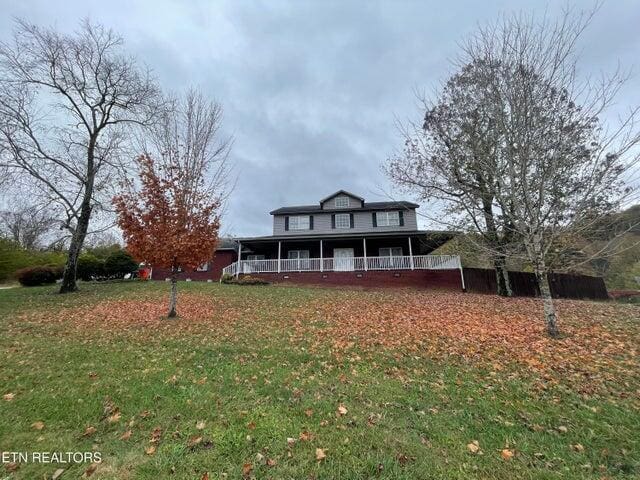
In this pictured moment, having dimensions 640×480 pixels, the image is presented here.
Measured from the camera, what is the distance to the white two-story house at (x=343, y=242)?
21266 millimetres

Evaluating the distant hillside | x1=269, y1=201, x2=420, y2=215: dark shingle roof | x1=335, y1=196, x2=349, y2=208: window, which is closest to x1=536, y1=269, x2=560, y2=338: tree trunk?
the distant hillside

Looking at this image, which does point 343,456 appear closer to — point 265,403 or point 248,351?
point 265,403

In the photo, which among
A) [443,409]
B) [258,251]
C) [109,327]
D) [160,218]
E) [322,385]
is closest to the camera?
[443,409]

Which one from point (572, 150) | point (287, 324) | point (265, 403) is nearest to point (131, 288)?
point (287, 324)

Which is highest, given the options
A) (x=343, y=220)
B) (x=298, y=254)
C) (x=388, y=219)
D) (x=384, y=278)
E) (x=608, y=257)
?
(x=343, y=220)

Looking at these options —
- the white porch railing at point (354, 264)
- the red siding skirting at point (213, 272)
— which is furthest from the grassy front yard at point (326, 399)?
the red siding skirting at point (213, 272)

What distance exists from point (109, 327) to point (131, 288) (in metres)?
9.60

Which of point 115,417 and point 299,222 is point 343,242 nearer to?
point 299,222

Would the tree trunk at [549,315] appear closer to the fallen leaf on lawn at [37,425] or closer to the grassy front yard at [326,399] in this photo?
the grassy front yard at [326,399]

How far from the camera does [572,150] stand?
7883 millimetres

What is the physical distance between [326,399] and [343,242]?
20.1 m

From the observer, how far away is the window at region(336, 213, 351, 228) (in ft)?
87.1

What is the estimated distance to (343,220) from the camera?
2670cm

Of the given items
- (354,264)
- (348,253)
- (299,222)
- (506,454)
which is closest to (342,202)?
(299,222)
